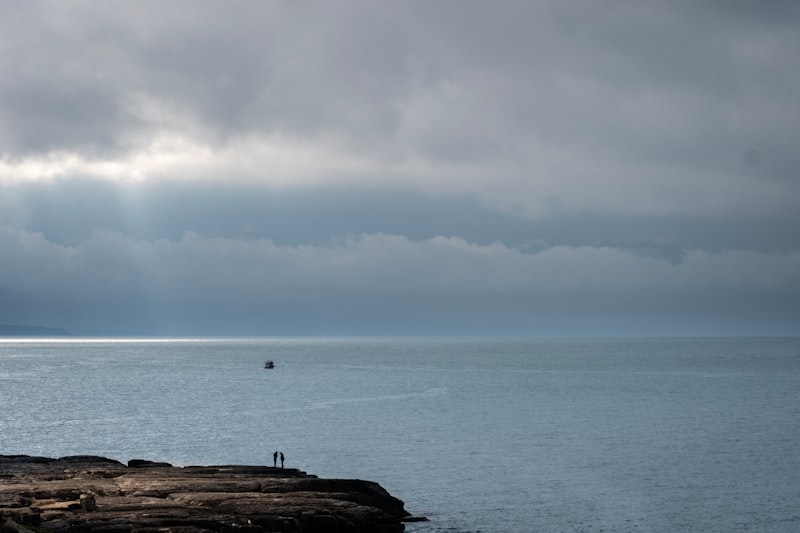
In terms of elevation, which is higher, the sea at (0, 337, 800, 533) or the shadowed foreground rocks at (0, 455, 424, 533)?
the shadowed foreground rocks at (0, 455, 424, 533)

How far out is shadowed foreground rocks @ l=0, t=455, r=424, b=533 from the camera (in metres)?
42.4

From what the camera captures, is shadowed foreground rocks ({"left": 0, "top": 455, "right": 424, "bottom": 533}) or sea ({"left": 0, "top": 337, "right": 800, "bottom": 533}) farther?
sea ({"left": 0, "top": 337, "right": 800, "bottom": 533})

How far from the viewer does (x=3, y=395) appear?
16712 centimetres

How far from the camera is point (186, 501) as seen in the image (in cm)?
4803

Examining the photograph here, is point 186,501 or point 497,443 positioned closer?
point 186,501

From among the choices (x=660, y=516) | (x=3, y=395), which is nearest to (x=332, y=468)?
(x=660, y=516)

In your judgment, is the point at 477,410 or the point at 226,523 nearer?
the point at 226,523

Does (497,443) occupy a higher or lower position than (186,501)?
lower

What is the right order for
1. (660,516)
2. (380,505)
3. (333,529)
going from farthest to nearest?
1. (660,516)
2. (380,505)
3. (333,529)

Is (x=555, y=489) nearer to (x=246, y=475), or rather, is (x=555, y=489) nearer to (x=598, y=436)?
(x=246, y=475)

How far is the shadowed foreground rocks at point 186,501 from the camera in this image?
42438 millimetres

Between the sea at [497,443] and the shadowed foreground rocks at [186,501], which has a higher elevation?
the shadowed foreground rocks at [186,501]

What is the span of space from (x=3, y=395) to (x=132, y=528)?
141m

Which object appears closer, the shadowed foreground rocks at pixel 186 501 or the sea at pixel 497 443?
the shadowed foreground rocks at pixel 186 501
